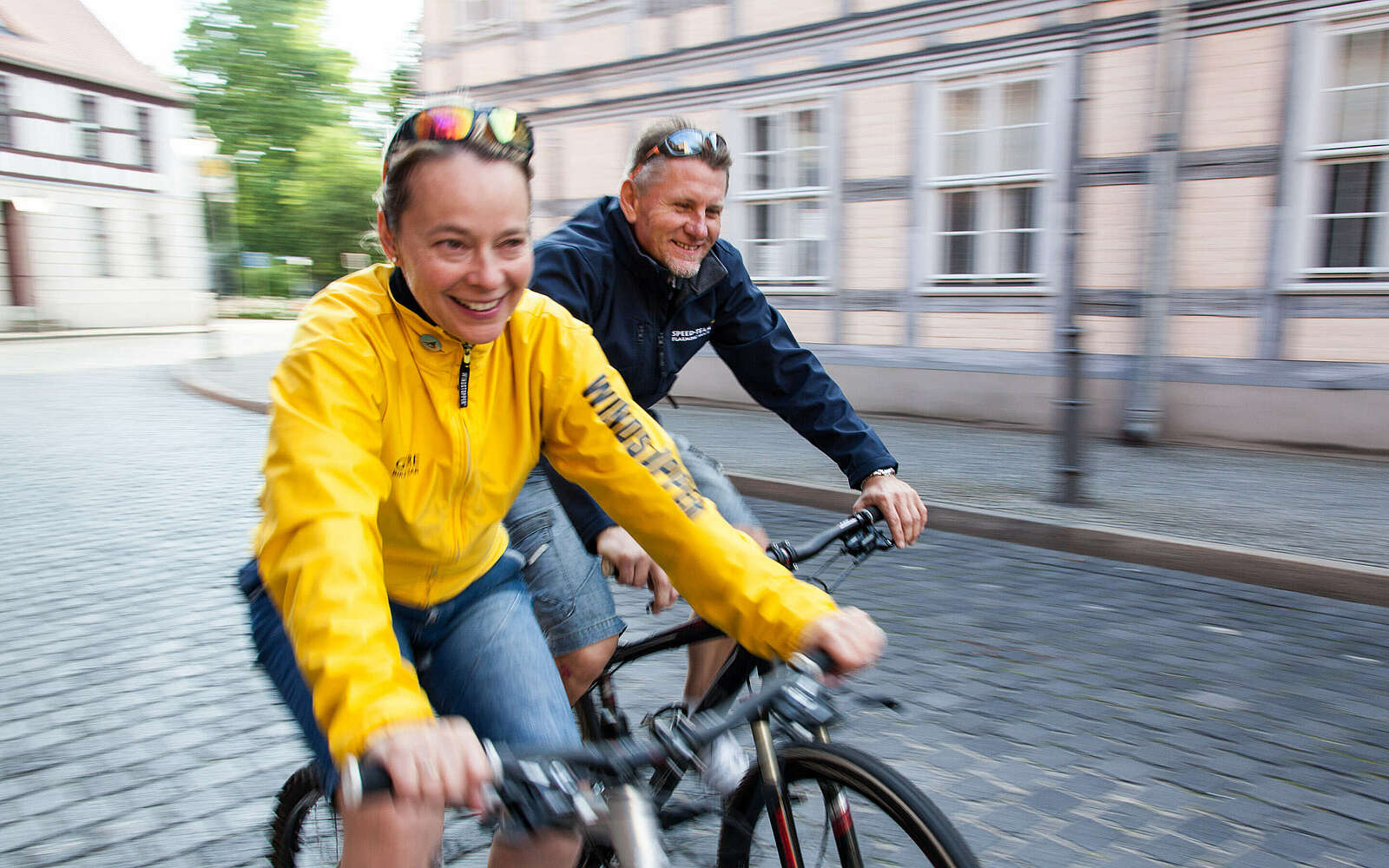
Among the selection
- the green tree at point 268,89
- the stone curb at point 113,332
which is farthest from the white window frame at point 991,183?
the green tree at point 268,89

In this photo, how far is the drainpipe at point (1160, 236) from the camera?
29.2 feet

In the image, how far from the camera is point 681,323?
297 cm

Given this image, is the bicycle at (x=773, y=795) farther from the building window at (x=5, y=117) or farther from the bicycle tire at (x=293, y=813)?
the building window at (x=5, y=117)

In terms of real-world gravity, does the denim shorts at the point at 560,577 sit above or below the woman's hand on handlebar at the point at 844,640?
below

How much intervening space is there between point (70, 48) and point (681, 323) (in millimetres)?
35417

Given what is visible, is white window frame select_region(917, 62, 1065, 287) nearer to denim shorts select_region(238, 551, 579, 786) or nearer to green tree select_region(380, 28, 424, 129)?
denim shorts select_region(238, 551, 579, 786)

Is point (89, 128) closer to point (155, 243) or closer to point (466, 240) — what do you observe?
point (155, 243)

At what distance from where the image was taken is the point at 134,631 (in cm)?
493

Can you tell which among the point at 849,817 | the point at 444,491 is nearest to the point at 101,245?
the point at 444,491

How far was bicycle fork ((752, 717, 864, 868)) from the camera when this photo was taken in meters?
1.80

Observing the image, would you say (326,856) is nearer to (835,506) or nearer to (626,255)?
(626,255)

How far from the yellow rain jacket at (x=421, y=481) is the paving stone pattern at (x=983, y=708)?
1351 millimetres

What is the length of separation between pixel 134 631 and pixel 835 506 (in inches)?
168

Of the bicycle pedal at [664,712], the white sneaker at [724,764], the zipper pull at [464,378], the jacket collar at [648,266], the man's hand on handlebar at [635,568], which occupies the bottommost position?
the bicycle pedal at [664,712]
